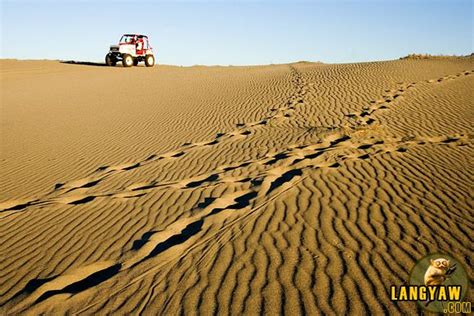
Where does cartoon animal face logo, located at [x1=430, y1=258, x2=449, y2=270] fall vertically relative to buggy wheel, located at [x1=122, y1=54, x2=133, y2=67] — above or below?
below

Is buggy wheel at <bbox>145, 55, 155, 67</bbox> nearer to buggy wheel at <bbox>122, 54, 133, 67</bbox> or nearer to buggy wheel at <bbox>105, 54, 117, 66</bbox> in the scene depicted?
buggy wheel at <bbox>122, 54, 133, 67</bbox>

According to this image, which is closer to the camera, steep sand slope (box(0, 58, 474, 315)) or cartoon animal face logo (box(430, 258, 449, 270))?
steep sand slope (box(0, 58, 474, 315))

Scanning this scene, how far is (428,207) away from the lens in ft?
16.3

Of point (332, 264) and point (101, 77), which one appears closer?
point (332, 264)

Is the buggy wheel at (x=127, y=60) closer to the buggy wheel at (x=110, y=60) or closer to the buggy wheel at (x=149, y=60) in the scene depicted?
the buggy wheel at (x=149, y=60)

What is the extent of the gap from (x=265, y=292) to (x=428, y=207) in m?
2.83

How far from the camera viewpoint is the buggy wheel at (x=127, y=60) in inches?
967

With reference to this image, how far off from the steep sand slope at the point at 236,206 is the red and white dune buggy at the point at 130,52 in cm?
1337

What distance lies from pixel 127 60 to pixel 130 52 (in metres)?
0.60

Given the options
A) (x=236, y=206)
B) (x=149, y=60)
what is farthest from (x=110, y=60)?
(x=236, y=206)

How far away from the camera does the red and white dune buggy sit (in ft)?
79.7

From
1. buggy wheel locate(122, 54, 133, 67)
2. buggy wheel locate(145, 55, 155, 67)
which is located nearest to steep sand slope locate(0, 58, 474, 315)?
buggy wheel locate(122, 54, 133, 67)

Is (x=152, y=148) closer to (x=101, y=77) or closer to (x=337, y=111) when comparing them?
(x=337, y=111)

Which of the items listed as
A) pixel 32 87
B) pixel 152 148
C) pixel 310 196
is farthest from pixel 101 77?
pixel 310 196
